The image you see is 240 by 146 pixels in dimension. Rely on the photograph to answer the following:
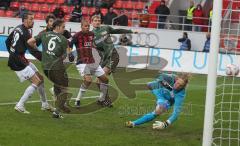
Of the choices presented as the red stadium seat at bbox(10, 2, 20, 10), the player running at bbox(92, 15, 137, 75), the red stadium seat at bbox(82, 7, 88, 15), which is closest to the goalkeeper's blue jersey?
the player running at bbox(92, 15, 137, 75)

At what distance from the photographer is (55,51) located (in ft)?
41.0

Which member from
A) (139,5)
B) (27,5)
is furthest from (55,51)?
Answer: (27,5)

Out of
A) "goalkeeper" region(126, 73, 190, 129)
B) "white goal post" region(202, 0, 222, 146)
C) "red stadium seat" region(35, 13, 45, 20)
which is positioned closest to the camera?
"white goal post" region(202, 0, 222, 146)

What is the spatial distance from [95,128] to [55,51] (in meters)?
1.89

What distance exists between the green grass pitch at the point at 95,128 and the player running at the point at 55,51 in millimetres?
766

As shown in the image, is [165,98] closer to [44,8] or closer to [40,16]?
[40,16]

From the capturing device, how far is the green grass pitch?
10.4 meters

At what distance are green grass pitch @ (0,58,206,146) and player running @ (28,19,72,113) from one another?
2.51 feet

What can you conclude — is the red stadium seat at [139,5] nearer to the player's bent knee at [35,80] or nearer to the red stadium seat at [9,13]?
the red stadium seat at [9,13]

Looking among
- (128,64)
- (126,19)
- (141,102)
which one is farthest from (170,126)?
(126,19)

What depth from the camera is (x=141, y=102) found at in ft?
51.8

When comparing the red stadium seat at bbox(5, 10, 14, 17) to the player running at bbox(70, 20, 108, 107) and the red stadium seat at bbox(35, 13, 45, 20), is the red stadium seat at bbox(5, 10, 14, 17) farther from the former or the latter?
the player running at bbox(70, 20, 108, 107)

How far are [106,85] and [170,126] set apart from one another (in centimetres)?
274

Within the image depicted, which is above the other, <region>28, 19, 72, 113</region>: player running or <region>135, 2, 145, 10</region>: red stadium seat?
<region>135, 2, 145, 10</region>: red stadium seat
